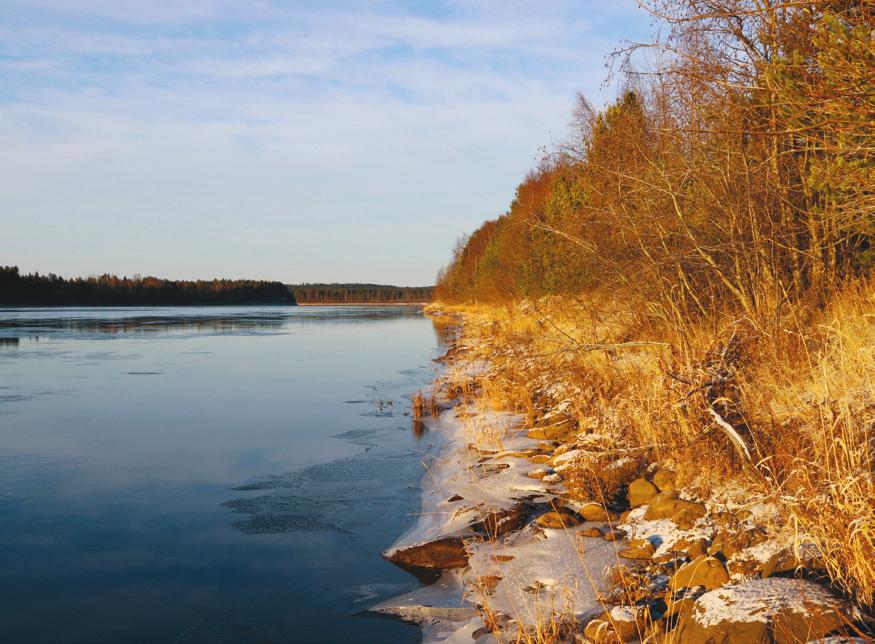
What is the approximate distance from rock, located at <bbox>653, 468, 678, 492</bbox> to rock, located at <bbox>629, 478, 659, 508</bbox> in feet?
0.23

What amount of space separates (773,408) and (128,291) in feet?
386

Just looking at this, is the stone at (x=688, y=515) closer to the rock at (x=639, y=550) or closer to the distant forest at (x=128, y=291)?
the rock at (x=639, y=550)

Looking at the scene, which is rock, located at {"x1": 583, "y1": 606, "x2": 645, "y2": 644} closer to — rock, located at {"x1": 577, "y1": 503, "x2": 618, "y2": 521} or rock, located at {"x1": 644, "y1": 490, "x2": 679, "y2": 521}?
rock, located at {"x1": 644, "y1": 490, "x2": 679, "y2": 521}

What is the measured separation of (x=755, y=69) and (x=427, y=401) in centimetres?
830

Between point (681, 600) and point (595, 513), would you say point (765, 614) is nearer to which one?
point (681, 600)

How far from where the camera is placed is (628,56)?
743 cm

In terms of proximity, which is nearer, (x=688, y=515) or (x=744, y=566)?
(x=744, y=566)

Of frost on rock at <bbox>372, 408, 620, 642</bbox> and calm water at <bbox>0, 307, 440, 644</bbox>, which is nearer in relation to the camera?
Result: frost on rock at <bbox>372, 408, 620, 642</bbox>

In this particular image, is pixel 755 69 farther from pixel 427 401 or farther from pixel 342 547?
pixel 427 401

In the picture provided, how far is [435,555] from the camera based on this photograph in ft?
19.9

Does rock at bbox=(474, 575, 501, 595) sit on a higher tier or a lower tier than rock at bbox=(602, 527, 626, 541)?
lower

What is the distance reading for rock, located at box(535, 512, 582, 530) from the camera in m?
6.15

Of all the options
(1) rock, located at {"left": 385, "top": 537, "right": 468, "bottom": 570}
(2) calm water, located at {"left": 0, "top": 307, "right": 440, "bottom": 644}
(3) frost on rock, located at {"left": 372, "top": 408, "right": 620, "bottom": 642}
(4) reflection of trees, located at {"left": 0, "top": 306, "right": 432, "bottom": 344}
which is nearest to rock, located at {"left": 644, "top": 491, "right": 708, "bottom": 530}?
(3) frost on rock, located at {"left": 372, "top": 408, "right": 620, "bottom": 642}

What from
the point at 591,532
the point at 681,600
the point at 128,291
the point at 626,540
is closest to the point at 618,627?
the point at 681,600
